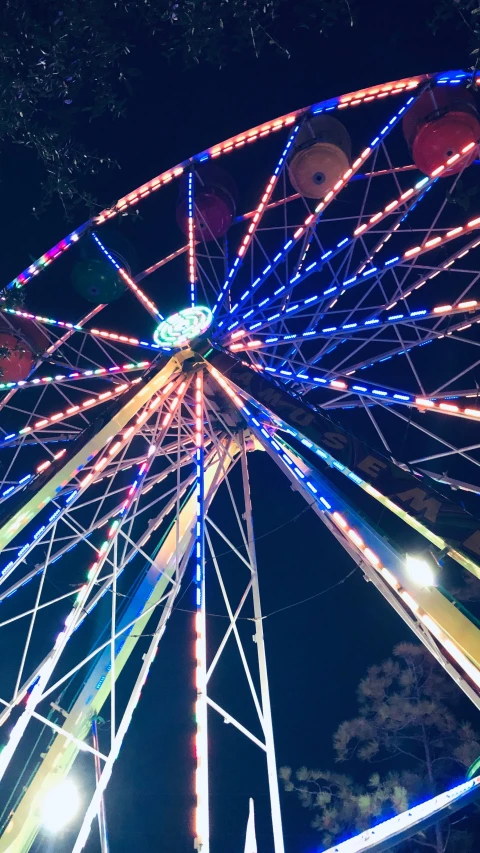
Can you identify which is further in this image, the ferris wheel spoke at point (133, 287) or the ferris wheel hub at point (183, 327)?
the ferris wheel spoke at point (133, 287)

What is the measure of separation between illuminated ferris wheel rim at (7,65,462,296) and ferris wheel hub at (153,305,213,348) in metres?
1.65

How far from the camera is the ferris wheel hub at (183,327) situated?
7532 millimetres

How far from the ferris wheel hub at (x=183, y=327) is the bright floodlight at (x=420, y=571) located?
4.29 meters

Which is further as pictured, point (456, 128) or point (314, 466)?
point (456, 128)

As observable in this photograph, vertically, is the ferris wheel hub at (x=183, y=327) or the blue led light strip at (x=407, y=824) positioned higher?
the ferris wheel hub at (x=183, y=327)

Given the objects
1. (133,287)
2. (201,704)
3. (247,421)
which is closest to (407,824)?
(201,704)

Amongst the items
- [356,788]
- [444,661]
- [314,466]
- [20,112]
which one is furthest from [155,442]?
[356,788]

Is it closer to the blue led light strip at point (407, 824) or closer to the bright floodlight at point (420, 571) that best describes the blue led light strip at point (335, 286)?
the bright floodlight at point (420, 571)

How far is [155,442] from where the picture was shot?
725 centimetres

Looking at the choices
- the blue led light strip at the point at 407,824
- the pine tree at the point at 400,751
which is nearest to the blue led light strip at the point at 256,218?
the blue led light strip at the point at 407,824

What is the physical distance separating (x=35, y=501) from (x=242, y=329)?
370cm

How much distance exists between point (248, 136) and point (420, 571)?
6.64 meters

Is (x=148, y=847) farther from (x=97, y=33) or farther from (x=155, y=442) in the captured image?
(x=97, y=33)

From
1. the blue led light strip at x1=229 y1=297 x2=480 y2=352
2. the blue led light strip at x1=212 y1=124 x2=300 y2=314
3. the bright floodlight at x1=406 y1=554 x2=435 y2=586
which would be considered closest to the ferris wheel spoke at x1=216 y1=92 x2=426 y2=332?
the blue led light strip at x1=212 y1=124 x2=300 y2=314
